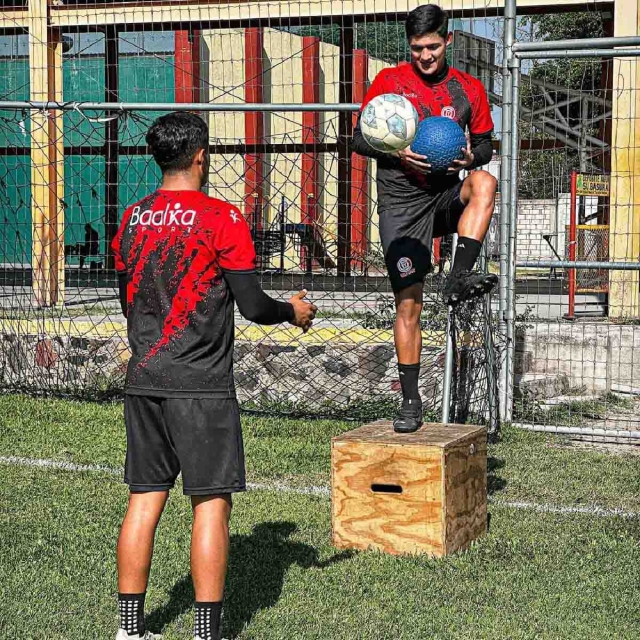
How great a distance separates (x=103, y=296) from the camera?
1206 cm

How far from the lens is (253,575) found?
4934mm

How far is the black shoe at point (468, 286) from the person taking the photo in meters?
5.49

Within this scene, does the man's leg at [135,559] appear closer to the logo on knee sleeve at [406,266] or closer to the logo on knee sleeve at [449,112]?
the logo on knee sleeve at [406,266]

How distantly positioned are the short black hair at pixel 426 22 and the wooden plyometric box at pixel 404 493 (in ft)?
7.34

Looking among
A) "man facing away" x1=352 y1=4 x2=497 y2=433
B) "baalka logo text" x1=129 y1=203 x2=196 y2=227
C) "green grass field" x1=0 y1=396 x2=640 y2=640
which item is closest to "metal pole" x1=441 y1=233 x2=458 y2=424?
"green grass field" x1=0 y1=396 x2=640 y2=640

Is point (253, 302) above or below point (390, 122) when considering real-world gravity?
below

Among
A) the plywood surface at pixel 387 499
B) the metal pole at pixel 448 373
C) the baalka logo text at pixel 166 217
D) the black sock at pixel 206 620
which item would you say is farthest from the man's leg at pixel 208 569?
the metal pole at pixel 448 373

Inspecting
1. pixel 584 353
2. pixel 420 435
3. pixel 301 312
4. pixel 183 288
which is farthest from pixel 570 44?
pixel 183 288

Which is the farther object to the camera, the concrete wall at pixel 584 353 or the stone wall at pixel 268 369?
the concrete wall at pixel 584 353

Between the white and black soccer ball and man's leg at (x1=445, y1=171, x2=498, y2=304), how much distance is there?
66 cm

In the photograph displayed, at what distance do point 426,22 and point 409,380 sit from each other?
2.07 metres

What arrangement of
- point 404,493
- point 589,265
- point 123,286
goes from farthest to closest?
1. point 589,265
2. point 404,493
3. point 123,286

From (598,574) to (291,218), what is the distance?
11650mm

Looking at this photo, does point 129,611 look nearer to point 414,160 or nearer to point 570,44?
point 414,160
